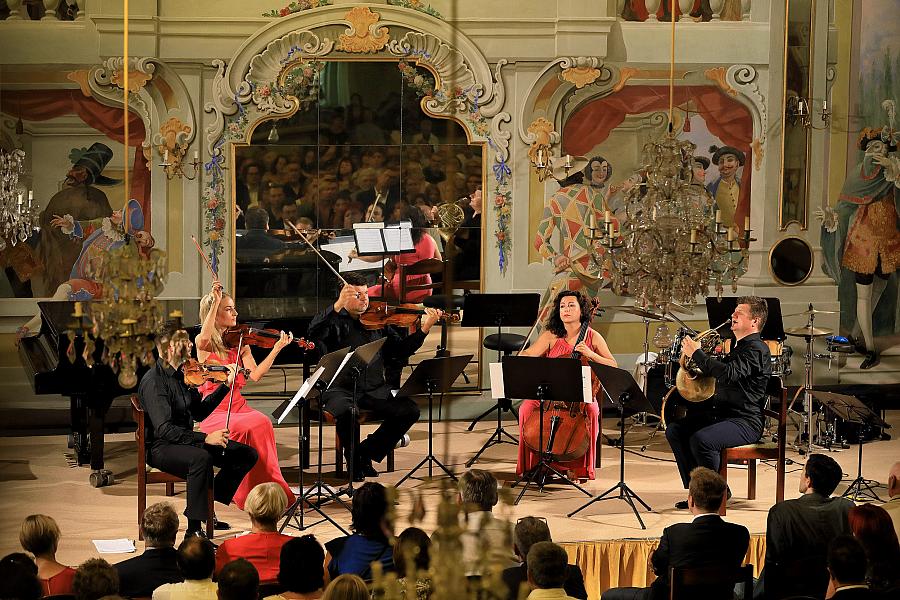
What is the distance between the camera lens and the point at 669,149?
7445 mm

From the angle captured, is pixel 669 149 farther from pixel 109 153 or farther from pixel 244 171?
pixel 109 153

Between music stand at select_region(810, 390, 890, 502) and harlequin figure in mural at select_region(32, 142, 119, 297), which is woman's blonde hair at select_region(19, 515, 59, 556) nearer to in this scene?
music stand at select_region(810, 390, 890, 502)

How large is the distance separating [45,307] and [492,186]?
391 centimetres

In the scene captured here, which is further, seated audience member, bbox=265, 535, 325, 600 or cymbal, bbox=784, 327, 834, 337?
cymbal, bbox=784, 327, 834, 337

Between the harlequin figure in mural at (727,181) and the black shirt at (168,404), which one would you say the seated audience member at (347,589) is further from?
the harlequin figure in mural at (727,181)

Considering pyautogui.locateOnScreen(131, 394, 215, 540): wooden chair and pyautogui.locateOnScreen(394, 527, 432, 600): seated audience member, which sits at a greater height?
pyautogui.locateOnScreen(394, 527, 432, 600): seated audience member

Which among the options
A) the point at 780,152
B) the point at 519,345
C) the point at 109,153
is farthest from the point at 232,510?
the point at 780,152

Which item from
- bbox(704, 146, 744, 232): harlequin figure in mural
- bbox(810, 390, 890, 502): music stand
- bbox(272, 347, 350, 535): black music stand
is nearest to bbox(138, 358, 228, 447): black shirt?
bbox(272, 347, 350, 535): black music stand

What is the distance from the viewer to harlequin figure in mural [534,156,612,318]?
34.8 feet

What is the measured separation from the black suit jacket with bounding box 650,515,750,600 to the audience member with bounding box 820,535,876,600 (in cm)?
56

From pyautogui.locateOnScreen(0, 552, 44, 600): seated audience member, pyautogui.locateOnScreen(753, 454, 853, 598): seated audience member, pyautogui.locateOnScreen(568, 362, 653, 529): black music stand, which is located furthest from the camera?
pyautogui.locateOnScreen(568, 362, 653, 529): black music stand

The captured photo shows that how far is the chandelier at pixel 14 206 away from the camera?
9766 mm

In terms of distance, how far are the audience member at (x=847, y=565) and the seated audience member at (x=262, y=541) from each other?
2.22 metres

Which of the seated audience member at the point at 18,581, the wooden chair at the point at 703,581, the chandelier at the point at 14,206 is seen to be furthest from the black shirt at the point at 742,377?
the chandelier at the point at 14,206
